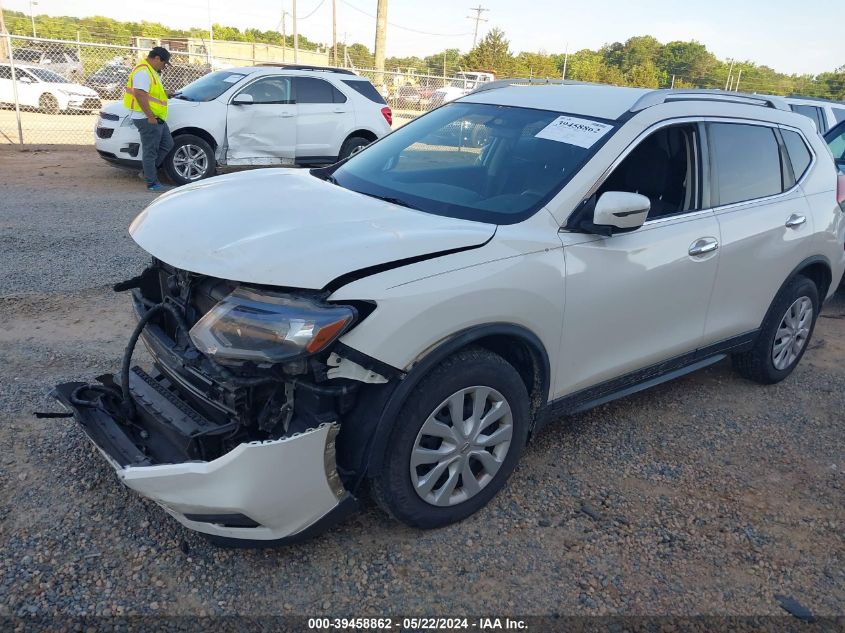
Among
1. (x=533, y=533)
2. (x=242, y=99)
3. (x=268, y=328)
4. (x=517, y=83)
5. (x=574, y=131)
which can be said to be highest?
(x=517, y=83)

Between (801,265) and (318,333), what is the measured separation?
349cm

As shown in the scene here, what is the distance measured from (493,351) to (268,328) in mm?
1066

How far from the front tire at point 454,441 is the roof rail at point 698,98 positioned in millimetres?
1616

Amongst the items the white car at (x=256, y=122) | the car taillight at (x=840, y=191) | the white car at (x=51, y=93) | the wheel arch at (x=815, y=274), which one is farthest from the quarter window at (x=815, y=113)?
the white car at (x=51, y=93)

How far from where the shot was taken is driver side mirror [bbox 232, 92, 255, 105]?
1052cm

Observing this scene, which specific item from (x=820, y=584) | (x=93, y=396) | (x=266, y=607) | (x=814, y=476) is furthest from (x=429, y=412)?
(x=814, y=476)

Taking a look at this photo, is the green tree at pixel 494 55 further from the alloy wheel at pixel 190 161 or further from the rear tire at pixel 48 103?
the alloy wheel at pixel 190 161

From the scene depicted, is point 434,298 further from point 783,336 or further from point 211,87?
point 211,87

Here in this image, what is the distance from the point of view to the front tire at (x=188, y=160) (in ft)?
33.9

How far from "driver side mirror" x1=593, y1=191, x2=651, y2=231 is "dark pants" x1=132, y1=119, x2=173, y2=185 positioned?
8330 millimetres

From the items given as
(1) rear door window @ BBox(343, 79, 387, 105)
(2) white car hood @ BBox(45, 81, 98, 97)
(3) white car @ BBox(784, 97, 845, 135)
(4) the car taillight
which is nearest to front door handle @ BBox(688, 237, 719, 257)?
(4) the car taillight

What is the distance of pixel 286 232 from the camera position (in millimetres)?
2688

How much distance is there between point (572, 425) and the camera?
4.02 metres

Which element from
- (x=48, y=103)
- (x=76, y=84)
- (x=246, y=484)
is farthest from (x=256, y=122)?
(x=76, y=84)
